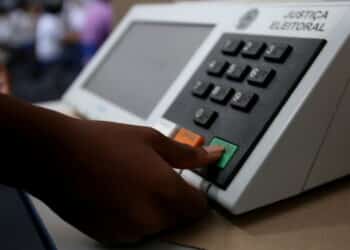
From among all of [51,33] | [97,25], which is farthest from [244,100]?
[51,33]

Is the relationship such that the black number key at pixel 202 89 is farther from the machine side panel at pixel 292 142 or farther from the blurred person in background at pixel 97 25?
the blurred person in background at pixel 97 25

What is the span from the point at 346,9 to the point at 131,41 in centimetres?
41

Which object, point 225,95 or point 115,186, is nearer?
point 115,186

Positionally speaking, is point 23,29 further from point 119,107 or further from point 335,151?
point 335,151

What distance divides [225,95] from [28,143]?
20 centimetres

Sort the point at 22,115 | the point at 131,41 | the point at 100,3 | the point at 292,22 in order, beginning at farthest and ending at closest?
the point at 100,3
the point at 131,41
the point at 292,22
the point at 22,115

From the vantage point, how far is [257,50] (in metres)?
0.44

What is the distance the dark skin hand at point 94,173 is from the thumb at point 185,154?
0.01m

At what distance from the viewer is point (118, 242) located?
13.9 inches

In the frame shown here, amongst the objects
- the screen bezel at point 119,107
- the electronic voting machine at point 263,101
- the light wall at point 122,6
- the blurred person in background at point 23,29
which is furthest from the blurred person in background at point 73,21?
the electronic voting machine at point 263,101

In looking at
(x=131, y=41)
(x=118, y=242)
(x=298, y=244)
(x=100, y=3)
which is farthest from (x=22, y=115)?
(x=100, y=3)

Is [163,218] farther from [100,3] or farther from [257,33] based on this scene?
[100,3]

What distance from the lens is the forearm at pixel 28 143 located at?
0.31 m

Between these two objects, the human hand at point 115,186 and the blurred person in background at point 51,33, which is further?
the blurred person in background at point 51,33
